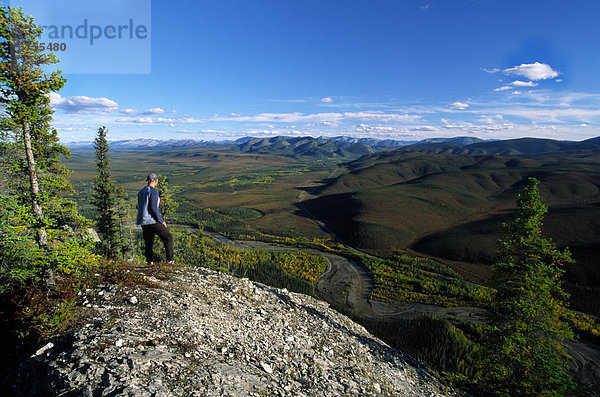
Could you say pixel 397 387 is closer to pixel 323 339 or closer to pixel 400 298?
pixel 323 339

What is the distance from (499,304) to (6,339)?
81.7 ft

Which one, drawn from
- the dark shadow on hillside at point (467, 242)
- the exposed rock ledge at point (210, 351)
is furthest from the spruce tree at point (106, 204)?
the dark shadow on hillside at point (467, 242)

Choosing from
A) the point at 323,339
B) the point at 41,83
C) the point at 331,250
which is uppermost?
the point at 41,83

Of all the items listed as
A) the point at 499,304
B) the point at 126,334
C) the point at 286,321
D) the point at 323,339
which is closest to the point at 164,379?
the point at 126,334

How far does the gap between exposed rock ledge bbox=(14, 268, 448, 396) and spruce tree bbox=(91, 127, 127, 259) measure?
2599 centimetres

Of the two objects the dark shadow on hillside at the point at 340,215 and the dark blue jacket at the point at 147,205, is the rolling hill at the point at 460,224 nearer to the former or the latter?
the dark shadow on hillside at the point at 340,215

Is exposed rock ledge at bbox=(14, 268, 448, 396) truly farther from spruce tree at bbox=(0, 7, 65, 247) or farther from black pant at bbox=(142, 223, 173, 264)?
spruce tree at bbox=(0, 7, 65, 247)

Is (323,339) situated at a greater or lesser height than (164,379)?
lesser

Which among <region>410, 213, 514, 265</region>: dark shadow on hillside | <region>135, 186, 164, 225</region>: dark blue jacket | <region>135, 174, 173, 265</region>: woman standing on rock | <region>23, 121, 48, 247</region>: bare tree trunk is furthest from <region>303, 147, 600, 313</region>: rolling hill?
<region>23, 121, 48, 247</region>: bare tree trunk

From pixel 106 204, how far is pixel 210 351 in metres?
35.7

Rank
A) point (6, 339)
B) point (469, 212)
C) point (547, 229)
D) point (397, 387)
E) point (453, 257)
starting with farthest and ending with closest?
point (469, 212) → point (547, 229) → point (453, 257) → point (397, 387) → point (6, 339)

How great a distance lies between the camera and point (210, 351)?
10.7 m

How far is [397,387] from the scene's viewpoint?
623 inches

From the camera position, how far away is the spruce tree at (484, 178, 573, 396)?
1692cm
